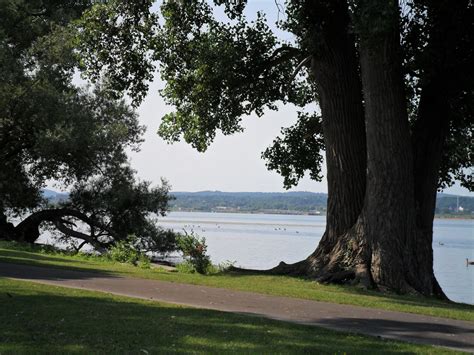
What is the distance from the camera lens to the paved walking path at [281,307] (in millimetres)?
9055

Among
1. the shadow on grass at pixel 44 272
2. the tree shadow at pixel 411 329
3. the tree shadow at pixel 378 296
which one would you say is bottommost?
the tree shadow at pixel 378 296

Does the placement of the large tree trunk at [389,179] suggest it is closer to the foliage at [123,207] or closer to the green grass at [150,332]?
the green grass at [150,332]

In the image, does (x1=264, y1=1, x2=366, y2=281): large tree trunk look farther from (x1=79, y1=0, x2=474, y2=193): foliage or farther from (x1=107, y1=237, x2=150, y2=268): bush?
(x1=107, y1=237, x2=150, y2=268): bush

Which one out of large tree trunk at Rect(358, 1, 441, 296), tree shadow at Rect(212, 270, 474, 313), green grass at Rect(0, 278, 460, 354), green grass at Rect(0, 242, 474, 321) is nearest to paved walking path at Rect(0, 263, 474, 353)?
green grass at Rect(0, 242, 474, 321)

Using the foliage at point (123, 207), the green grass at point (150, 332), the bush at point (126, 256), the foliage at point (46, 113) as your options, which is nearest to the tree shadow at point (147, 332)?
the green grass at point (150, 332)

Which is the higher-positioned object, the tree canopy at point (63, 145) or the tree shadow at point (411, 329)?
the tree canopy at point (63, 145)

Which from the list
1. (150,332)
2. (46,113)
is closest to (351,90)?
(150,332)

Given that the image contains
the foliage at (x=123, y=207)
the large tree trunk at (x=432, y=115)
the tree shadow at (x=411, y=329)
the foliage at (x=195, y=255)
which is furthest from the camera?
the foliage at (x=123, y=207)

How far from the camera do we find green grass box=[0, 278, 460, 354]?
7.17 metres

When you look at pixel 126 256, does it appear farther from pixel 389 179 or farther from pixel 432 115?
pixel 432 115

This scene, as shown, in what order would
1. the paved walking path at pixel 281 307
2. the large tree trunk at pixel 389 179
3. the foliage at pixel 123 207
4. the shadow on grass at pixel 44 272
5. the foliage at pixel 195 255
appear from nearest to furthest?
the paved walking path at pixel 281 307 < the shadow on grass at pixel 44 272 < the large tree trunk at pixel 389 179 < the foliage at pixel 195 255 < the foliage at pixel 123 207

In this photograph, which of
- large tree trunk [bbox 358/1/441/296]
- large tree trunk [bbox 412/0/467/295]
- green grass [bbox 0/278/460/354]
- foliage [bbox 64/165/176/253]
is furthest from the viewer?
foliage [bbox 64/165/176/253]

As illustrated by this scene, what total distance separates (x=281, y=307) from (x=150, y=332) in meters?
3.56

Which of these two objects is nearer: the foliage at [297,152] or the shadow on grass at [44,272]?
the shadow on grass at [44,272]
